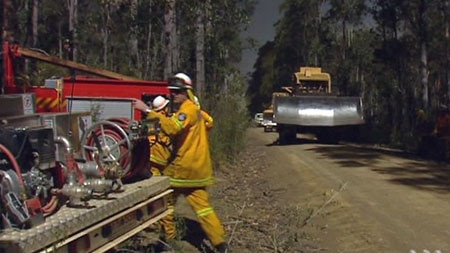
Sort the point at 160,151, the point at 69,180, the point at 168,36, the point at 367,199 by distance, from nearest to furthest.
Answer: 1. the point at 69,180
2. the point at 160,151
3. the point at 367,199
4. the point at 168,36

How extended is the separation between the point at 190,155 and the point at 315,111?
2166 cm

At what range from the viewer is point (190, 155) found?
304 inches

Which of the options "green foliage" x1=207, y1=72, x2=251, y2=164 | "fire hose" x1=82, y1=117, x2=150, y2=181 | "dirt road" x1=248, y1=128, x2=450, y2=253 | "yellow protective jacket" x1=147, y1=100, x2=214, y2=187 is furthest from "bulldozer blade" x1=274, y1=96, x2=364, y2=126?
"fire hose" x1=82, y1=117, x2=150, y2=181

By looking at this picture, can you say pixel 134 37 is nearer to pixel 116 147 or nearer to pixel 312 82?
pixel 312 82

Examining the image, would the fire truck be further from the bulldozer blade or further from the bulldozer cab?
the bulldozer cab

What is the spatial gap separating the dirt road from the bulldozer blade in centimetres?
592

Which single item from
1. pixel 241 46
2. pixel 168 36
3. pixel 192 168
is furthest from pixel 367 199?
pixel 241 46

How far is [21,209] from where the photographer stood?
449 cm

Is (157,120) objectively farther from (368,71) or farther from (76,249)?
(368,71)

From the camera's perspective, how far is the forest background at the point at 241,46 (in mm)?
21703

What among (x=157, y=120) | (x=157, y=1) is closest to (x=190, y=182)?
(x=157, y=120)

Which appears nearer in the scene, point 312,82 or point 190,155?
point 190,155

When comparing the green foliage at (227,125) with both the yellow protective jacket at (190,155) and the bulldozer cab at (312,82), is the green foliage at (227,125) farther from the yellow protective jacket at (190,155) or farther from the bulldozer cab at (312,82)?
the bulldozer cab at (312,82)

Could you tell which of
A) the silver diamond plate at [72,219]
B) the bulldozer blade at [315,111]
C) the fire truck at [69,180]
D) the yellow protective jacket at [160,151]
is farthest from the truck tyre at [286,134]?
the silver diamond plate at [72,219]
